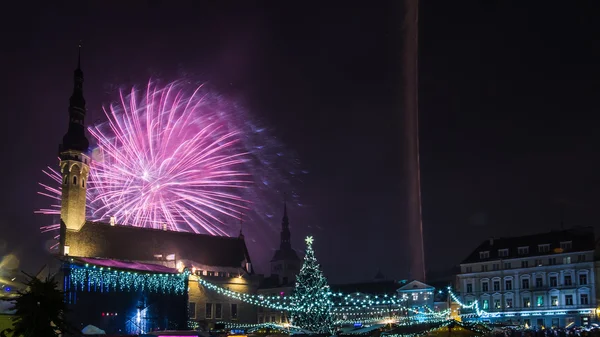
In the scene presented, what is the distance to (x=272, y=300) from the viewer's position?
8200cm

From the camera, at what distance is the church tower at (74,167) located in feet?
185

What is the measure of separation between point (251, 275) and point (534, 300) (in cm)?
3074

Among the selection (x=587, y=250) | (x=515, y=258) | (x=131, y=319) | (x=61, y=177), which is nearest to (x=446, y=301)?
(x=515, y=258)

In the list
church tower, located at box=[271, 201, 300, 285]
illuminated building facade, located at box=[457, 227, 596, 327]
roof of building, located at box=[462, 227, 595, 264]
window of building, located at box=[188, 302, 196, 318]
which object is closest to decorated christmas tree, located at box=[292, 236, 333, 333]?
window of building, located at box=[188, 302, 196, 318]

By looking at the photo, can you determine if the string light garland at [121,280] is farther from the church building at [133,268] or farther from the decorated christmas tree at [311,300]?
the decorated christmas tree at [311,300]

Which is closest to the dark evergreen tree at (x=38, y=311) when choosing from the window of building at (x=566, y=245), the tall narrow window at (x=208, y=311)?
the tall narrow window at (x=208, y=311)

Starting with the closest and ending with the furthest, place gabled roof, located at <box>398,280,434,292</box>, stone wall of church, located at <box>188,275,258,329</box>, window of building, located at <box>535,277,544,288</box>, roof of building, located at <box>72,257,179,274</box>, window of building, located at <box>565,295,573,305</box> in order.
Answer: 1. roof of building, located at <box>72,257,179,274</box>
2. window of building, located at <box>565,295,573,305</box>
3. window of building, located at <box>535,277,544,288</box>
4. stone wall of church, located at <box>188,275,258,329</box>
5. gabled roof, located at <box>398,280,434,292</box>

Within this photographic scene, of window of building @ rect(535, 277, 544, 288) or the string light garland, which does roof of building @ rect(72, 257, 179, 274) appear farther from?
window of building @ rect(535, 277, 544, 288)

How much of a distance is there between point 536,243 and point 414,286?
677 inches

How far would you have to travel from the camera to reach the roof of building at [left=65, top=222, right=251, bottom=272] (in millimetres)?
58312

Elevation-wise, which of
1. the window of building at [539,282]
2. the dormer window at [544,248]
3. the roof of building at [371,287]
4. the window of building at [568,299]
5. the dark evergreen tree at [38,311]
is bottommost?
the window of building at [568,299]

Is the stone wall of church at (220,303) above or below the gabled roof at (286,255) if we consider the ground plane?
below

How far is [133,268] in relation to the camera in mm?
51969

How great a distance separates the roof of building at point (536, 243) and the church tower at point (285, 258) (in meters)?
56.8
